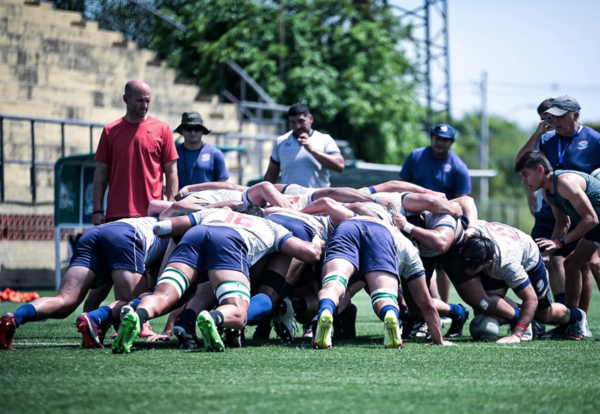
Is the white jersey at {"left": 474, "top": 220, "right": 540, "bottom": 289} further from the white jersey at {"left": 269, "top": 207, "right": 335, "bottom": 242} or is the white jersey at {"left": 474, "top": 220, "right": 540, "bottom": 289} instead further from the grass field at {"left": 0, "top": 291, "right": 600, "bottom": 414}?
the white jersey at {"left": 269, "top": 207, "right": 335, "bottom": 242}

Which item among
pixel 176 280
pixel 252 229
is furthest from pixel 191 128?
pixel 176 280

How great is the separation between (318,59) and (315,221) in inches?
630

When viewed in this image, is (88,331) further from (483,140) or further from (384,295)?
(483,140)

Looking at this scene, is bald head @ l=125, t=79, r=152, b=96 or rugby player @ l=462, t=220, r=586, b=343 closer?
rugby player @ l=462, t=220, r=586, b=343

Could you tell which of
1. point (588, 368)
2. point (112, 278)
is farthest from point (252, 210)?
point (588, 368)

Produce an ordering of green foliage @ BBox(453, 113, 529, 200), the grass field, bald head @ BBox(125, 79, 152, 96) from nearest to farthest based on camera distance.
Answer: the grass field
bald head @ BBox(125, 79, 152, 96)
green foliage @ BBox(453, 113, 529, 200)

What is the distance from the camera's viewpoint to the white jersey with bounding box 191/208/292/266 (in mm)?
6508

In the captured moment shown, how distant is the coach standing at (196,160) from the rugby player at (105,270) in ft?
6.77

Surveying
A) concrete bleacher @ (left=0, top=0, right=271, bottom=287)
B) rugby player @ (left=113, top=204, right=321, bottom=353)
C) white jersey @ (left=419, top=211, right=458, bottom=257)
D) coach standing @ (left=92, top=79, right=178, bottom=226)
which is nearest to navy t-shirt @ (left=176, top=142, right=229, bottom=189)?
coach standing @ (left=92, top=79, right=178, bottom=226)

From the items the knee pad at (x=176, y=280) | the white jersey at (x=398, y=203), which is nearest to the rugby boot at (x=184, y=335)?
the knee pad at (x=176, y=280)

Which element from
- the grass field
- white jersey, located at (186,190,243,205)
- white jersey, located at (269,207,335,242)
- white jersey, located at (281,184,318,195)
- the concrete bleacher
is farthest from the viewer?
the concrete bleacher

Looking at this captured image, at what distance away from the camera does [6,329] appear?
5.98m

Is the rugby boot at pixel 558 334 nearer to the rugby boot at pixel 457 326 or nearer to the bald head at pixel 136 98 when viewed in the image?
the rugby boot at pixel 457 326

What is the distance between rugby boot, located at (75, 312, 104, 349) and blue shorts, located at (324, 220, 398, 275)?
5.83 feet
